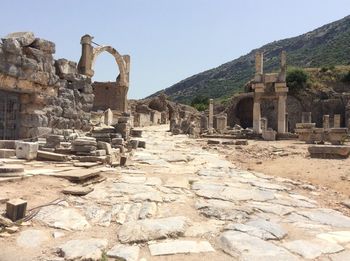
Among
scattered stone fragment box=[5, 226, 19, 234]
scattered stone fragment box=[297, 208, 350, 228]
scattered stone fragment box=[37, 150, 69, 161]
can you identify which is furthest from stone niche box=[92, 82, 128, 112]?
scattered stone fragment box=[5, 226, 19, 234]

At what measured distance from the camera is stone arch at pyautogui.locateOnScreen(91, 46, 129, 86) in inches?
924

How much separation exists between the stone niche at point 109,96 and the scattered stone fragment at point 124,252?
92.2 feet

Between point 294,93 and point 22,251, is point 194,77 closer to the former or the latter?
point 294,93

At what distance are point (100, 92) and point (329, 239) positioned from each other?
2932cm

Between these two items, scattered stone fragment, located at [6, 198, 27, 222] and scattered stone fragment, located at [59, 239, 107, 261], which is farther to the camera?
scattered stone fragment, located at [6, 198, 27, 222]

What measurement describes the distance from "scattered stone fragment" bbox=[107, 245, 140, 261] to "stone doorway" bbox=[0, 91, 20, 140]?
6.27 meters

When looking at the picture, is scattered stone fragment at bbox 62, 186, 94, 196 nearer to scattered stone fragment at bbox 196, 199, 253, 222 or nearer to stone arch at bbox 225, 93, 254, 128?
scattered stone fragment at bbox 196, 199, 253, 222

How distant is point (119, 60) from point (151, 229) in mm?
25618

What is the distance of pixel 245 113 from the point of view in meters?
48.8

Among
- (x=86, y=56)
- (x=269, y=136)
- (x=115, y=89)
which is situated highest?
(x=86, y=56)

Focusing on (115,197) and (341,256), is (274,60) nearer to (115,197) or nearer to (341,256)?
(115,197)

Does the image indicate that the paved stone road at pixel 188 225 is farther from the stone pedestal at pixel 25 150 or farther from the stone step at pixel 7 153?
the stone step at pixel 7 153

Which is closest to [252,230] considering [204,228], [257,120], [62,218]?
[204,228]

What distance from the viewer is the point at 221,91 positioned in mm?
83750
